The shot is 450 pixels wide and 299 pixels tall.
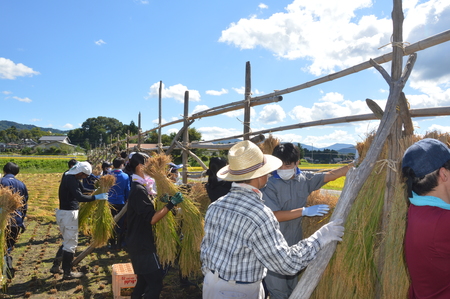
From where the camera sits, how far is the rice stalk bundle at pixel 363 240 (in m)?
2.08

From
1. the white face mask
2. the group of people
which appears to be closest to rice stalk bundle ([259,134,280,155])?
the group of people

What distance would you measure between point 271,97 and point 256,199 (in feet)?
8.33

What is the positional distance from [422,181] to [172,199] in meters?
2.23

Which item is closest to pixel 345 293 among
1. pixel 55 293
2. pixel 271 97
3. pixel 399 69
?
pixel 399 69

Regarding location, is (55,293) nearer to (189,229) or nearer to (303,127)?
(189,229)

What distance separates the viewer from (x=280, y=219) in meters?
2.46

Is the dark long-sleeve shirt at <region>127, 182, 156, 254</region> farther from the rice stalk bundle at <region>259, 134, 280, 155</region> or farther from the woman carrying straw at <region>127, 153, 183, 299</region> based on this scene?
the rice stalk bundle at <region>259, 134, 280, 155</region>

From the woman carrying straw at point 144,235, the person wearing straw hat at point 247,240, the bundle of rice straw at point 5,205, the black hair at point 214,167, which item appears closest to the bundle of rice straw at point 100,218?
the bundle of rice straw at point 5,205

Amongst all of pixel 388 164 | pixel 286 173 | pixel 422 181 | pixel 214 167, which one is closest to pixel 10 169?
pixel 214 167

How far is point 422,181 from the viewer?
1.46 meters

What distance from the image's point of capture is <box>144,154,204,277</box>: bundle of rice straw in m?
3.43

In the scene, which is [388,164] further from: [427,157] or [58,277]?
[58,277]

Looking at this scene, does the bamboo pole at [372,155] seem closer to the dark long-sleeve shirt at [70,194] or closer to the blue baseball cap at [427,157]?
the blue baseball cap at [427,157]

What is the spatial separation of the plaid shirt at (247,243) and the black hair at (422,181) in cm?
61
